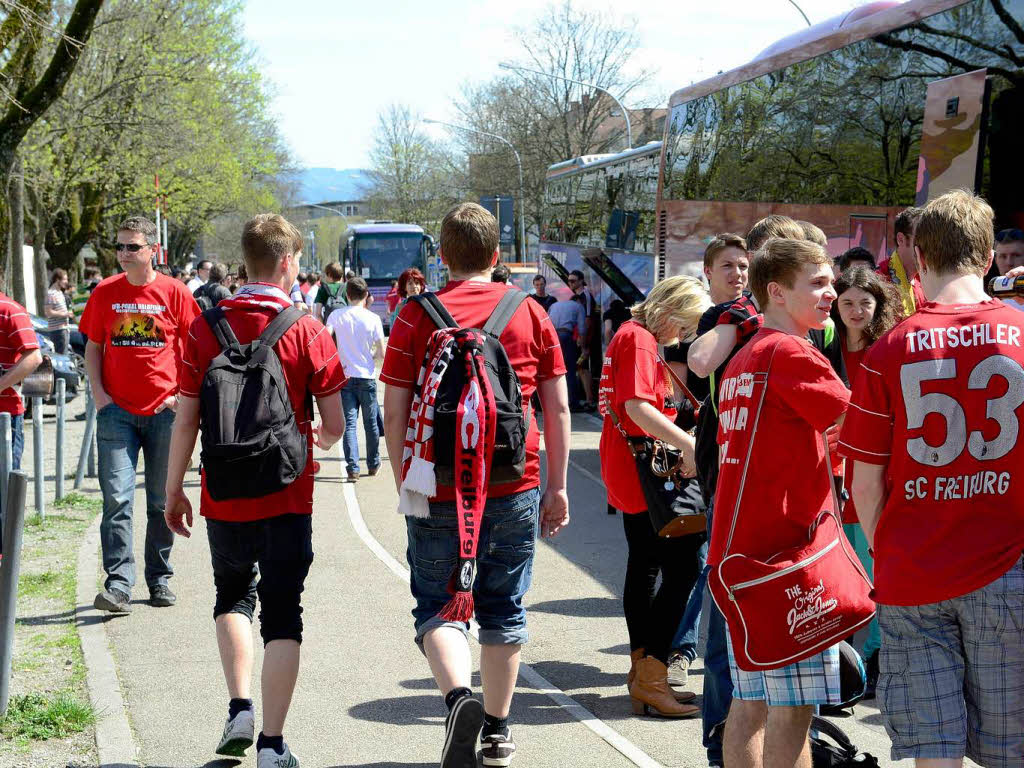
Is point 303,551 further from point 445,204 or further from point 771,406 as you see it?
point 445,204

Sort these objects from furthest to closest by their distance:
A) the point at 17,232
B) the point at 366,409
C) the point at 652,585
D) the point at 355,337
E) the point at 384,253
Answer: the point at 384,253
the point at 17,232
the point at 366,409
the point at 355,337
the point at 652,585

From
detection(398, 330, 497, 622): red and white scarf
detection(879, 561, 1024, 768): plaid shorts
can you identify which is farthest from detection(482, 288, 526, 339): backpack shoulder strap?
detection(879, 561, 1024, 768): plaid shorts

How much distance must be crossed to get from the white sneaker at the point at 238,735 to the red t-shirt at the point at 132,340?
2.61m

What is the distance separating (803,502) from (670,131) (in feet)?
38.6

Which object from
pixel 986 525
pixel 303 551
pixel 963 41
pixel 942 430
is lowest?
pixel 303 551

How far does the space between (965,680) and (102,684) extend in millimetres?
3953

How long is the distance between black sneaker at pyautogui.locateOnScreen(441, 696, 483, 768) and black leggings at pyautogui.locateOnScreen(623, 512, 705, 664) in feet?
5.10

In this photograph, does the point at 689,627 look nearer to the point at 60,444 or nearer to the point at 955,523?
the point at 955,523

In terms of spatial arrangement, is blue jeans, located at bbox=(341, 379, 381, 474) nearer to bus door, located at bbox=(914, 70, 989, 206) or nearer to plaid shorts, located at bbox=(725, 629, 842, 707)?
bus door, located at bbox=(914, 70, 989, 206)

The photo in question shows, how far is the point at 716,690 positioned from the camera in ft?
13.9

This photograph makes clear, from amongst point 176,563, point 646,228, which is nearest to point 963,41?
point 176,563

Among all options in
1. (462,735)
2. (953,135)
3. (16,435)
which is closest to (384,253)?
(953,135)

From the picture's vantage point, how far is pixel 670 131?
47.8 ft

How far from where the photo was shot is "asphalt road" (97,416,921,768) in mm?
4809
